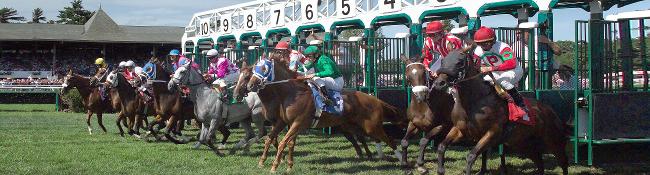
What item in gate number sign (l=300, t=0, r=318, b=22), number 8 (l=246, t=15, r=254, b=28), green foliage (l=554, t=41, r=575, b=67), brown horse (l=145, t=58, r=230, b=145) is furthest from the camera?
number 8 (l=246, t=15, r=254, b=28)

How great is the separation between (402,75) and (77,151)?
17.0ft

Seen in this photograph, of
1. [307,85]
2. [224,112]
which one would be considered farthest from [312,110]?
[224,112]

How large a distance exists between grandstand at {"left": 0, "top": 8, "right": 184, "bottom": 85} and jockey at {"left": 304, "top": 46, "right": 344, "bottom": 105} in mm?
29979

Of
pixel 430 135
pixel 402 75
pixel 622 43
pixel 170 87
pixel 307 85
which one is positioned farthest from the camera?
pixel 402 75

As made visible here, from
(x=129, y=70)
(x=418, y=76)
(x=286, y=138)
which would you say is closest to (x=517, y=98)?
(x=418, y=76)

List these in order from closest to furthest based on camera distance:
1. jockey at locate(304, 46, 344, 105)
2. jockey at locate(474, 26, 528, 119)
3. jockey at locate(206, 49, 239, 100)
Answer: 1. jockey at locate(474, 26, 528, 119)
2. jockey at locate(304, 46, 344, 105)
3. jockey at locate(206, 49, 239, 100)

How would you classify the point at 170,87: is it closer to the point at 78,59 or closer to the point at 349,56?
the point at 349,56

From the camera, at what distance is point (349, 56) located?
12391mm

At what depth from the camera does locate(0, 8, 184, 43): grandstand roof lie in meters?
37.6

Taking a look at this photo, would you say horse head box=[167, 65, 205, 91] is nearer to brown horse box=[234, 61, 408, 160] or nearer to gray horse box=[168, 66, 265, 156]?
gray horse box=[168, 66, 265, 156]

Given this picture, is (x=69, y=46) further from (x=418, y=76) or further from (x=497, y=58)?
(x=497, y=58)

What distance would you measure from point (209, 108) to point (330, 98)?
2.23 meters

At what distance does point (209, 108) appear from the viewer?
10.5 meters

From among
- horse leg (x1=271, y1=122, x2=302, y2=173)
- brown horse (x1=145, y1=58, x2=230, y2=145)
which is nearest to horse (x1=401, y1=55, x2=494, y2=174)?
horse leg (x1=271, y1=122, x2=302, y2=173)
